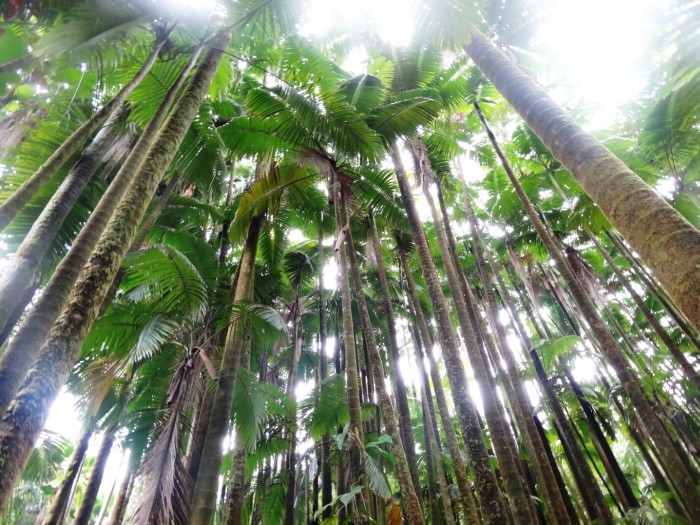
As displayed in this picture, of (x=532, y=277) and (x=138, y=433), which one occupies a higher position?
(x=532, y=277)

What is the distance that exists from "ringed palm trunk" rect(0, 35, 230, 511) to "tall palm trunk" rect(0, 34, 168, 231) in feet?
1.74

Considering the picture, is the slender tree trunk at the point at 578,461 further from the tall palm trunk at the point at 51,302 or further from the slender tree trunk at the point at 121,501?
the slender tree trunk at the point at 121,501

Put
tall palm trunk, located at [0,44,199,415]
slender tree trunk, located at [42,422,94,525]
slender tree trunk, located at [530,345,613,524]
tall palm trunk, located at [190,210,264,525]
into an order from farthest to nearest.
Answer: slender tree trunk, located at [530,345,613,524] → slender tree trunk, located at [42,422,94,525] → tall palm trunk, located at [190,210,264,525] → tall palm trunk, located at [0,44,199,415]

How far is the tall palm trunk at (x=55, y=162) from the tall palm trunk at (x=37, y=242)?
0.14m

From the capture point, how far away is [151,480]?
3070 millimetres

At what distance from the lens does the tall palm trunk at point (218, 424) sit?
11.5ft

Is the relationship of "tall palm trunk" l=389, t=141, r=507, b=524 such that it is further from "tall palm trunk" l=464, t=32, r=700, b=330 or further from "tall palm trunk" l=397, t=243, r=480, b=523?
"tall palm trunk" l=464, t=32, r=700, b=330

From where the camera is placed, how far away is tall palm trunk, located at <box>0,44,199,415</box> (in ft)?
5.03

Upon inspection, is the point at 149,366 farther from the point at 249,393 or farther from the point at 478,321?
the point at 478,321

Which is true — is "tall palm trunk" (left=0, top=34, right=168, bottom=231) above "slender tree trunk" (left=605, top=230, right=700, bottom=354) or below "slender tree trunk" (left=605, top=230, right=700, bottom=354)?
below

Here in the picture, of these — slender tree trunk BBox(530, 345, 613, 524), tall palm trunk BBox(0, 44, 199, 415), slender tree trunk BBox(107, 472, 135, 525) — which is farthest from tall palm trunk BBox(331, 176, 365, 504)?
slender tree trunk BBox(107, 472, 135, 525)

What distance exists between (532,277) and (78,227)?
921cm

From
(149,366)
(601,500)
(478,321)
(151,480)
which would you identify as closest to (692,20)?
(151,480)

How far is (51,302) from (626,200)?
274cm
